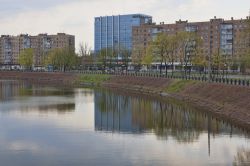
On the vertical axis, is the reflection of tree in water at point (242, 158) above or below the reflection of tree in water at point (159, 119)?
below

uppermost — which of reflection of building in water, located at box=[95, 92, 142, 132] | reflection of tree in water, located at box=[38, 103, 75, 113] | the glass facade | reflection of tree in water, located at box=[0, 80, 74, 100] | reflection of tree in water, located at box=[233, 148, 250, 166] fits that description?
the glass facade

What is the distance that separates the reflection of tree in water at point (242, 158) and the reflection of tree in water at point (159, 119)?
621 centimetres

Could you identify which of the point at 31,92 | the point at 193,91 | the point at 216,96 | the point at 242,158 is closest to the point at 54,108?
the point at 216,96

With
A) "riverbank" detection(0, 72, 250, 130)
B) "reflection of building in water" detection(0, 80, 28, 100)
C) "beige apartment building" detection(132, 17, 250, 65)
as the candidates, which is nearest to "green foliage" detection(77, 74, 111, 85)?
"riverbank" detection(0, 72, 250, 130)

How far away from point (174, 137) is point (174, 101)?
93.9 feet

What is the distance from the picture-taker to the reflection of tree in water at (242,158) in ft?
103

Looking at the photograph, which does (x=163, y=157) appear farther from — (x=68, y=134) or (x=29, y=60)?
(x=29, y=60)

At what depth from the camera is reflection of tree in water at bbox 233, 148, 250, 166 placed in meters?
31.3

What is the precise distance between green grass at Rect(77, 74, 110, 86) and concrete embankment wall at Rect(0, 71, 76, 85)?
280cm

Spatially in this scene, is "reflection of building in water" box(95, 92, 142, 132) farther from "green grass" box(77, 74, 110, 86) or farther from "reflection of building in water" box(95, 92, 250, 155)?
"green grass" box(77, 74, 110, 86)

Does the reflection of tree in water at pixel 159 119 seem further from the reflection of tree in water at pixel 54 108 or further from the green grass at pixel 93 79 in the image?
the green grass at pixel 93 79

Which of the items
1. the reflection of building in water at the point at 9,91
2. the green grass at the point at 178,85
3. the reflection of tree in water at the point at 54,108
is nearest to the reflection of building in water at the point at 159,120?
the reflection of tree in water at the point at 54,108

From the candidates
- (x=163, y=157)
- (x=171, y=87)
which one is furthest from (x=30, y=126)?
(x=171, y=87)

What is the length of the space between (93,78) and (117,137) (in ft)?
260
